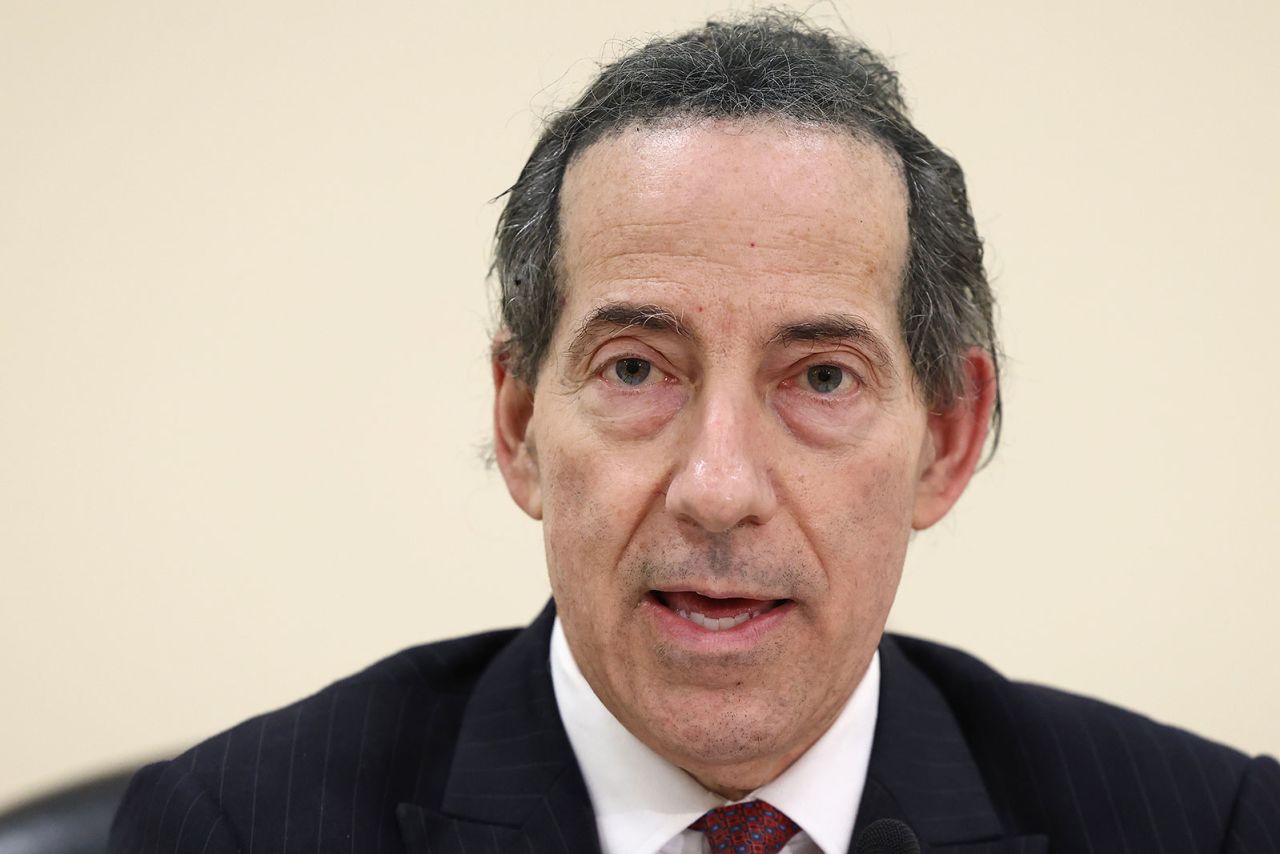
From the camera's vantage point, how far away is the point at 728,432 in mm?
1772

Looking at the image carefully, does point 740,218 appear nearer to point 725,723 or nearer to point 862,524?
point 862,524

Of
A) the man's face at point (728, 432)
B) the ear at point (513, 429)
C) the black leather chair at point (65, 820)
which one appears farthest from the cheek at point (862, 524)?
the black leather chair at point (65, 820)

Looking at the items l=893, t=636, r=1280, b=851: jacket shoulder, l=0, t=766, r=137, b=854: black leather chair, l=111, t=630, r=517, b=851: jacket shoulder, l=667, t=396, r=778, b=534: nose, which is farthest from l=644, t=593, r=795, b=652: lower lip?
l=0, t=766, r=137, b=854: black leather chair

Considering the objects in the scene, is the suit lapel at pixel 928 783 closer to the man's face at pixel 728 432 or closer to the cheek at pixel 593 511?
the man's face at pixel 728 432

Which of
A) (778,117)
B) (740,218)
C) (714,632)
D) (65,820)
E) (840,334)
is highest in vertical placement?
(778,117)

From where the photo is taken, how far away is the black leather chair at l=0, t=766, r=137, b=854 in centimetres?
209

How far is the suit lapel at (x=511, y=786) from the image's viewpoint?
201cm

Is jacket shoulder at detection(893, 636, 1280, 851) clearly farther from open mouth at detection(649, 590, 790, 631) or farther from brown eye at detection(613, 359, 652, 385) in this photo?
brown eye at detection(613, 359, 652, 385)

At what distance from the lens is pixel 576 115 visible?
2.05 m

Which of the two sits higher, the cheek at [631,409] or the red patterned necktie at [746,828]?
the cheek at [631,409]

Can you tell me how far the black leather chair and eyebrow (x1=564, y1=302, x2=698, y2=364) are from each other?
1001 mm

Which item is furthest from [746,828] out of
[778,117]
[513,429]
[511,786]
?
[778,117]

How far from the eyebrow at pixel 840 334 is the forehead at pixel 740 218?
22 millimetres

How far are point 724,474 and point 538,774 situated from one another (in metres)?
0.59
